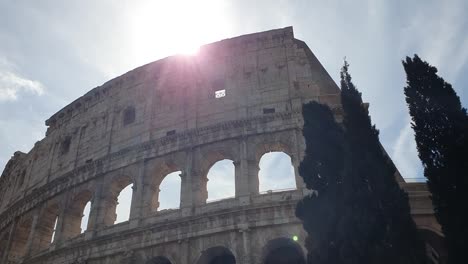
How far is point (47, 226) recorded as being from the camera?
20.8 m

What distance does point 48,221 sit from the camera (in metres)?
20.9

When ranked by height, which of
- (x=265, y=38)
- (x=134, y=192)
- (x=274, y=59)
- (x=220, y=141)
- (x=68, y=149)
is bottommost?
(x=134, y=192)

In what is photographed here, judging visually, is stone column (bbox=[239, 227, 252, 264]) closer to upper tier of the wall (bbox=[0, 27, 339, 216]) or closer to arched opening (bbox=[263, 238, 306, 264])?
arched opening (bbox=[263, 238, 306, 264])

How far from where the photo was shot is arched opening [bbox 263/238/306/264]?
14.6 meters

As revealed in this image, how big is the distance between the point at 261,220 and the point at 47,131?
16990 mm

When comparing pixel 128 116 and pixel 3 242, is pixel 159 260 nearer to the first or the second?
pixel 128 116

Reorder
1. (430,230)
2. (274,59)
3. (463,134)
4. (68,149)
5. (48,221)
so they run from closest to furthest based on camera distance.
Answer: (463,134) < (430,230) < (274,59) < (48,221) < (68,149)

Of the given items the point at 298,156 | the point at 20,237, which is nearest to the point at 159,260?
the point at 298,156

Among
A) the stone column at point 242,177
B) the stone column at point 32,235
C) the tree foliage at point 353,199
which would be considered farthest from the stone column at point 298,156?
the stone column at point 32,235

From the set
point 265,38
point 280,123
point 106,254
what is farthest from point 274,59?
point 106,254

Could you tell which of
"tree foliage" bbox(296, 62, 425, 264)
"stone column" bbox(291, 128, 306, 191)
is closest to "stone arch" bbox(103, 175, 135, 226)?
"stone column" bbox(291, 128, 306, 191)

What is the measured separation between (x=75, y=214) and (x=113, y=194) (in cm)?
264

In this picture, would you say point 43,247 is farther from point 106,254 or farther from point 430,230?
point 430,230

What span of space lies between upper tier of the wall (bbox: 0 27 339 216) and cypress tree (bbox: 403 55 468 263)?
6.82 m
